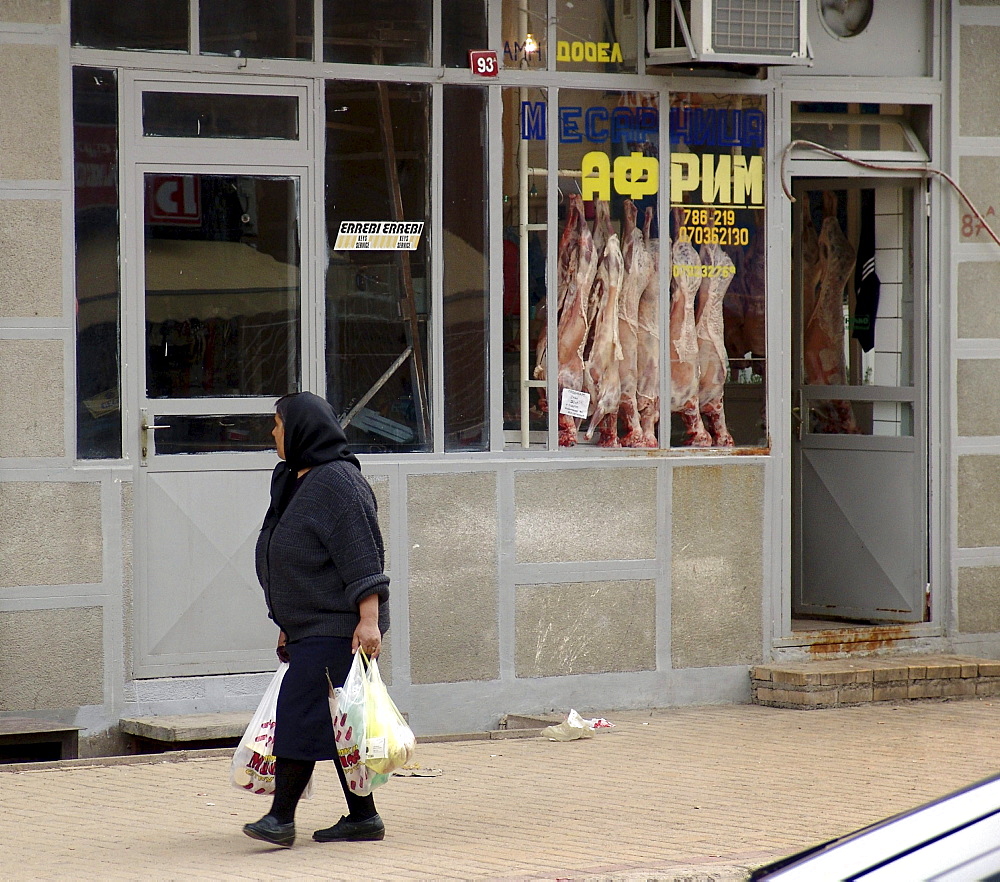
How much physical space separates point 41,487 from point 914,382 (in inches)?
214

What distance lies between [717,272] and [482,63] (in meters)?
1.91

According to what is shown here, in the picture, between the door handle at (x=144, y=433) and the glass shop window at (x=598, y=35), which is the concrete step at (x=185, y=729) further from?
the glass shop window at (x=598, y=35)

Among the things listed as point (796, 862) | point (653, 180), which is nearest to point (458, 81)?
point (653, 180)

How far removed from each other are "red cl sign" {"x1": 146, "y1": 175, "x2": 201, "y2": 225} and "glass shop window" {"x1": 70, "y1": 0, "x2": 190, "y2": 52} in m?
0.68

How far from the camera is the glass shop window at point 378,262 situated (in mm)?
8758

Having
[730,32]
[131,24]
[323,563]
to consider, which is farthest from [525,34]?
[323,563]

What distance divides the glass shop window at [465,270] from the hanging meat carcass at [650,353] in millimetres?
1014

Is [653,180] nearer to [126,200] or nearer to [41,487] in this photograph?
[126,200]

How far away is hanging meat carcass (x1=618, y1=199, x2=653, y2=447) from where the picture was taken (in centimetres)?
941

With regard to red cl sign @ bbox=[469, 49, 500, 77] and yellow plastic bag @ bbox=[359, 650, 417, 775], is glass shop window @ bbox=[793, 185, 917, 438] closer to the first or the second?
red cl sign @ bbox=[469, 49, 500, 77]

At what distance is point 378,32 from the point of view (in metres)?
8.80

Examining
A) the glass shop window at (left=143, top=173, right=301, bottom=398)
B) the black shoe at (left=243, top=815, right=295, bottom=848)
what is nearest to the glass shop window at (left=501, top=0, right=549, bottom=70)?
the glass shop window at (left=143, top=173, right=301, bottom=398)

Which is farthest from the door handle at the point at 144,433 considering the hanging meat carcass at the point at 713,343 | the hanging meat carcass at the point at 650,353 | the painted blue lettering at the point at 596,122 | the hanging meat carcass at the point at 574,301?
the hanging meat carcass at the point at 713,343

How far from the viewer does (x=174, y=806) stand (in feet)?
23.1
